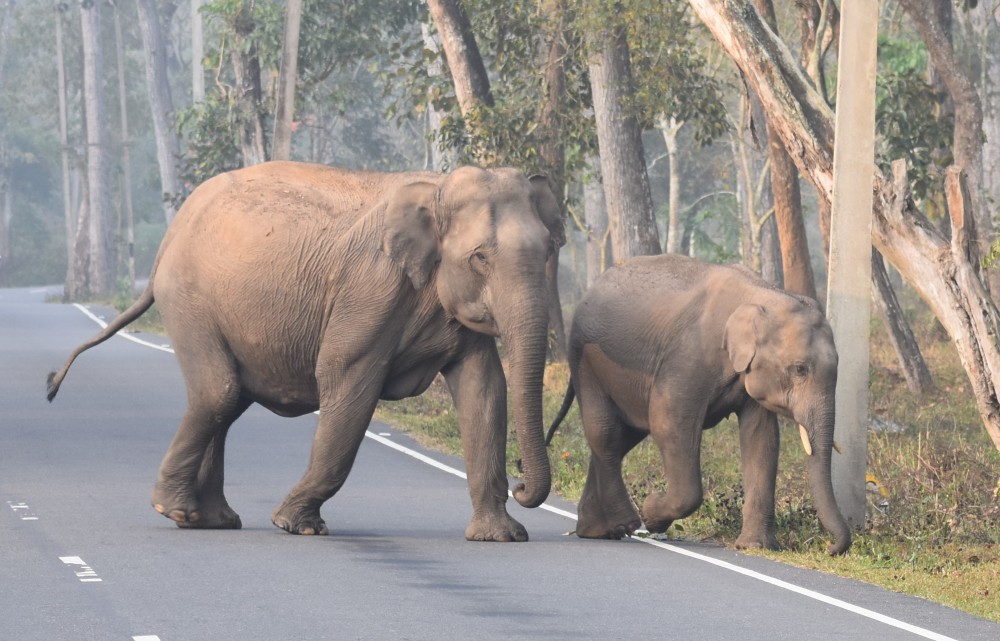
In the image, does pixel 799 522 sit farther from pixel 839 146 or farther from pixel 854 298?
pixel 839 146

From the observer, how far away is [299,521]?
38.3 ft

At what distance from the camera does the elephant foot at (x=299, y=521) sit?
1165 centimetres

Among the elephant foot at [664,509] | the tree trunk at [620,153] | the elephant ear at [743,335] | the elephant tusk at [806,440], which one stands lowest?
the elephant foot at [664,509]

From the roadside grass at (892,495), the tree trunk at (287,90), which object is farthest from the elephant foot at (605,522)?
the tree trunk at (287,90)

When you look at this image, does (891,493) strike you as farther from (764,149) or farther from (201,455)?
(764,149)

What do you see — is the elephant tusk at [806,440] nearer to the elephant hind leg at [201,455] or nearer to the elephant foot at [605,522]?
the elephant foot at [605,522]

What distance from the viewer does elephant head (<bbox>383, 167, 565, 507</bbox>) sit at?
10766mm

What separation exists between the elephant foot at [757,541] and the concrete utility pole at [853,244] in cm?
89

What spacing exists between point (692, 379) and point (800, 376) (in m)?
0.72

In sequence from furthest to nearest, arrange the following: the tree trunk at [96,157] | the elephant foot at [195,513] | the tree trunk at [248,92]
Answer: the tree trunk at [96,157], the tree trunk at [248,92], the elephant foot at [195,513]

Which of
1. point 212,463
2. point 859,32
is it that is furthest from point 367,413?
point 859,32

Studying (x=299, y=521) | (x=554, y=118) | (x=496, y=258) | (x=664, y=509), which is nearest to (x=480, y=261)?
(x=496, y=258)

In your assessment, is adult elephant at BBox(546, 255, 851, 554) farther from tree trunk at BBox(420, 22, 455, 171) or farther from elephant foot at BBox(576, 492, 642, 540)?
tree trunk at BBox(420, 22, 455, 171)

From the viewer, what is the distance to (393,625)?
866cm
